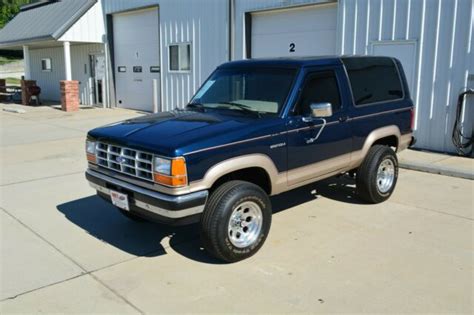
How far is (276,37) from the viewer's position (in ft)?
42.5

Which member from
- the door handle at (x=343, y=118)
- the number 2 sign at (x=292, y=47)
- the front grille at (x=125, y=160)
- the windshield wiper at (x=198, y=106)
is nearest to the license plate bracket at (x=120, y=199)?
the front grille at (x=125, y=160)

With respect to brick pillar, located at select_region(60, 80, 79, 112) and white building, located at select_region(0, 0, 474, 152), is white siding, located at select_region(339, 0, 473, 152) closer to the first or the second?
white building, located at select_region(0, 0, 474, 152)

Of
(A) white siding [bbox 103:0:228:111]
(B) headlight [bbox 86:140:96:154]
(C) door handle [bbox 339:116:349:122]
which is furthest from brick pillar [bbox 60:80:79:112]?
(C) door handle [bbox 339:116:349:122]

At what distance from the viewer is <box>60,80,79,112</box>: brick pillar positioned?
1834 cm

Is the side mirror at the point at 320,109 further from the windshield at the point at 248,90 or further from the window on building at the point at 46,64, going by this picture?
the window on building at the point at 46,64

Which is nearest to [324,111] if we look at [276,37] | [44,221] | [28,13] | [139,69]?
[44,221]

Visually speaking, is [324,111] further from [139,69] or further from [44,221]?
[139,69]

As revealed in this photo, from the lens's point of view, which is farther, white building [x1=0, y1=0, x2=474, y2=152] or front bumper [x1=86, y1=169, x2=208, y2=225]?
white building [x1=0, y1=0, x2=474, y2=152]

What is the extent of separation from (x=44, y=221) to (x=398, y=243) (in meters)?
4.14

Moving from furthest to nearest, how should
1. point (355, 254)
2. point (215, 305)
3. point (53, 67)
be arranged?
point (53, 67) < point (355, 254) < point (215, 305)

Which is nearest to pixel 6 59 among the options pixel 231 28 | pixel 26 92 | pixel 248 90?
pixel 26 92

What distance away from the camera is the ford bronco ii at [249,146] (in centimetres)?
426

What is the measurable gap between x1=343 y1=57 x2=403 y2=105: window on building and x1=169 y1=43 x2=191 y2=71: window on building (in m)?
10.1

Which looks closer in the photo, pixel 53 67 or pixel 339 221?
pixel 339 221
